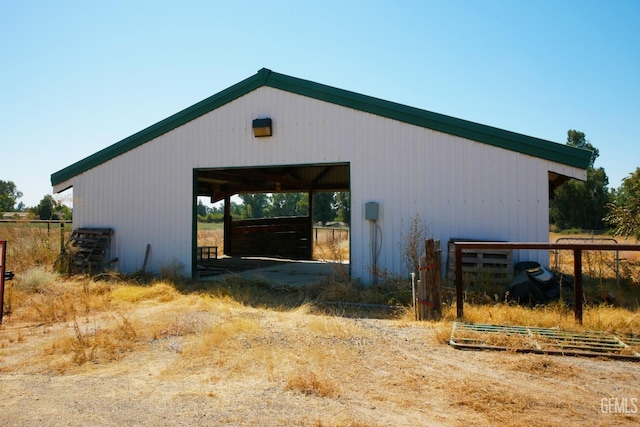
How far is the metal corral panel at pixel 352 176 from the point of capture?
909 centimetres

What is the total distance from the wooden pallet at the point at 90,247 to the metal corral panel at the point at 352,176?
30cm

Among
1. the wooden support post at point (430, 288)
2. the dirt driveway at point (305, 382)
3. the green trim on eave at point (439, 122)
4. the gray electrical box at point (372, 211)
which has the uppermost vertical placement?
the green trim on eave at point (439, 122)

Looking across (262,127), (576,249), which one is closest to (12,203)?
(262,127)

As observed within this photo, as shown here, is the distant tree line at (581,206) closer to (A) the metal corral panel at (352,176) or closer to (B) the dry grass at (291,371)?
(A) the metal corral panel at (352,176)

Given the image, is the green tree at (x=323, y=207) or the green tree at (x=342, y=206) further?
the green tree at (x=342, y=206)

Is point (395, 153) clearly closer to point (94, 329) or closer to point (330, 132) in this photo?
point (330, 132)

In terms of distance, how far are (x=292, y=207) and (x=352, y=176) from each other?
72.9m

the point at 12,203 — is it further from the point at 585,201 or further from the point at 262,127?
the point at 585,201

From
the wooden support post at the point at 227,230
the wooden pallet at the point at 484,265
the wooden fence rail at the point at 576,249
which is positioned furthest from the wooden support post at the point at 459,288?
the wooden support post at the point at 227,230

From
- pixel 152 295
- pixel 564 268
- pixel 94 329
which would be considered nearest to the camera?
pixel 94 329

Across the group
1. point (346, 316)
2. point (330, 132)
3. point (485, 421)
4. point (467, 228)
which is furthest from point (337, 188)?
point (485, 421)

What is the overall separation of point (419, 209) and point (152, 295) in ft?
19.4

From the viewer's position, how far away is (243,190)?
19.3 metres

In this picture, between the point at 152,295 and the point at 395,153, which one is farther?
the point at 395,153
